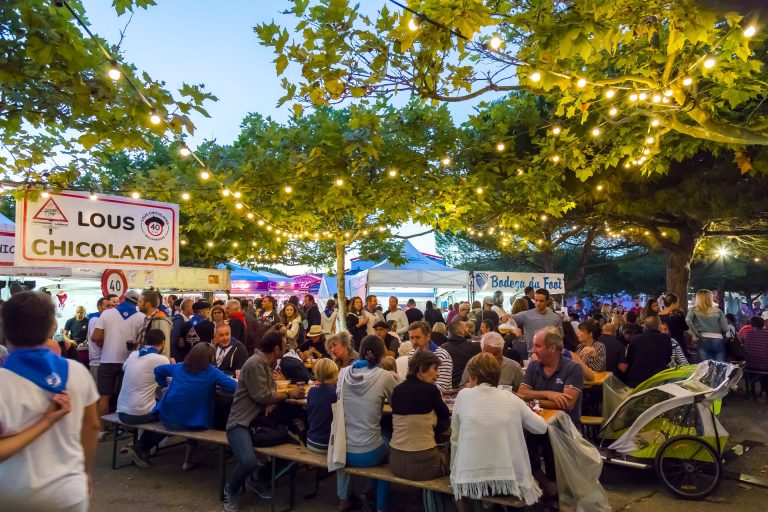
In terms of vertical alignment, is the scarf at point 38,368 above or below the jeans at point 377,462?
above

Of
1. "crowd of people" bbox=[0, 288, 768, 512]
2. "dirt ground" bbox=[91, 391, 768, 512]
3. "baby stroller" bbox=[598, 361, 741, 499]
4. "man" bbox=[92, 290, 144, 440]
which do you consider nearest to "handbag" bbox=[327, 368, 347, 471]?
"crowd of people" bbox=[0, 288, 768, 512]

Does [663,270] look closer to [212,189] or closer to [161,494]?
[212,189]

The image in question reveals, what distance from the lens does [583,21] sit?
429 cm

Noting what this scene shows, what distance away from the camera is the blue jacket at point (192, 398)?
5531 mm

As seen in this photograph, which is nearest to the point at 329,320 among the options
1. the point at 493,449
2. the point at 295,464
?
the point at 295,464

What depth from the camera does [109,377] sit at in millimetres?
7004

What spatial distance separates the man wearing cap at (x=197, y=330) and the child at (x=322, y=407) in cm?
334

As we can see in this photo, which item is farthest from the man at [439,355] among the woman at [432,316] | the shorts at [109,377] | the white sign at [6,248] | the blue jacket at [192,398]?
the white sign at [6,248]

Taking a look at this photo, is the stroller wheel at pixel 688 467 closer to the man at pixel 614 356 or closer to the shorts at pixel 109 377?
the man at pixel 614 356

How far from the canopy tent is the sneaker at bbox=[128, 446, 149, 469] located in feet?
44.9

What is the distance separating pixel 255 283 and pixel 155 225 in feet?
47.7

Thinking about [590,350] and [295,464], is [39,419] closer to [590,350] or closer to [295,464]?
[295,464]

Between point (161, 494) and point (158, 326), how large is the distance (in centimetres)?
222

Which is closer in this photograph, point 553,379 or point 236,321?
point 553,379
